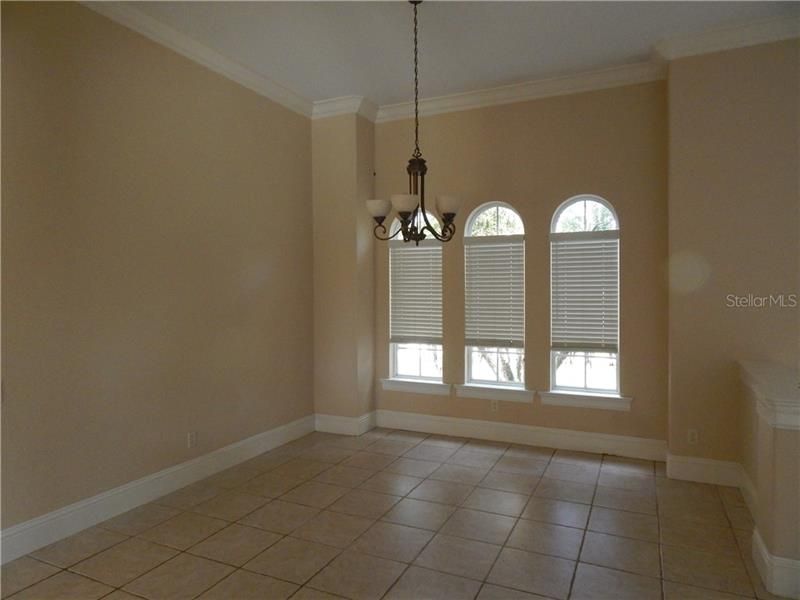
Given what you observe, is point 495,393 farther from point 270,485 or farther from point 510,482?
point 270,485

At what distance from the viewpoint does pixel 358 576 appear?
283 cm

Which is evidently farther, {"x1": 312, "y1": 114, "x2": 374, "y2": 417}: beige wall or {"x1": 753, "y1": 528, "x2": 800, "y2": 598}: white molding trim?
Result: {"x1": 312, "y1": 114, "x2": 374, "y2": 417}: beige wall

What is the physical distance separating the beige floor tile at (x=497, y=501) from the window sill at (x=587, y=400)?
1.33m

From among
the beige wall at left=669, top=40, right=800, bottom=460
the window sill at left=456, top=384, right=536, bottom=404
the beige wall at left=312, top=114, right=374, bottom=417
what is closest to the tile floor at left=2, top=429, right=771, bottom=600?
the window sill at left=456, top=384, right=536, bottom=404

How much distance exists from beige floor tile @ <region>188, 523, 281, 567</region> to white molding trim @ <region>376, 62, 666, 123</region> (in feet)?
14.0

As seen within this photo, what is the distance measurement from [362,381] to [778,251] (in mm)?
3899

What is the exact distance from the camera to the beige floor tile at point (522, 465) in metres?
4.40

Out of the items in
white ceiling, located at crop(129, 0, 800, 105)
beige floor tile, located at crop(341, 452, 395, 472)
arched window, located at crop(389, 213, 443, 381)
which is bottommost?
beige floor tile, located at crop(341, 452, 395, 472)

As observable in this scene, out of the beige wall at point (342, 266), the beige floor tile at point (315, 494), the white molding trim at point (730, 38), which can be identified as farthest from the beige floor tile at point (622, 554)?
the white molding trim at point (730, 38)

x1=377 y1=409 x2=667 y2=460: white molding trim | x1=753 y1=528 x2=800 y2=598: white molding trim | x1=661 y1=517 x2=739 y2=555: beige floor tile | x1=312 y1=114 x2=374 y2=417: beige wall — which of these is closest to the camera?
x1=753 y1=528 x2=800 y2=598: white molding trim

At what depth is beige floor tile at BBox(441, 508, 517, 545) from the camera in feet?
10.7

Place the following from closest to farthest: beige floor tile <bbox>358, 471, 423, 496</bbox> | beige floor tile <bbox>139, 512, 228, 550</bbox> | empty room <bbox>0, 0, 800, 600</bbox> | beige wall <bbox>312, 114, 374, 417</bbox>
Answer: empty room <bbox>0, 0, 800, 600</bbox>
beige floor tile <bbox>139, 512, 228, 550</bbox>
beige floor tile <bbox>358, 471, 423, 496</bbox>
beige wall <bbox>312, 114, 374, 417</bbox>

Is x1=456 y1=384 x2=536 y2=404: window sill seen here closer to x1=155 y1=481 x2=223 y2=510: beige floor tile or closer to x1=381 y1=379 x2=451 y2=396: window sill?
x1=381 y1=379 x2=451 y2=396: window sill

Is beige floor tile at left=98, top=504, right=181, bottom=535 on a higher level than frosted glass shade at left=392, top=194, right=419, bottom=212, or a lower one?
lower
